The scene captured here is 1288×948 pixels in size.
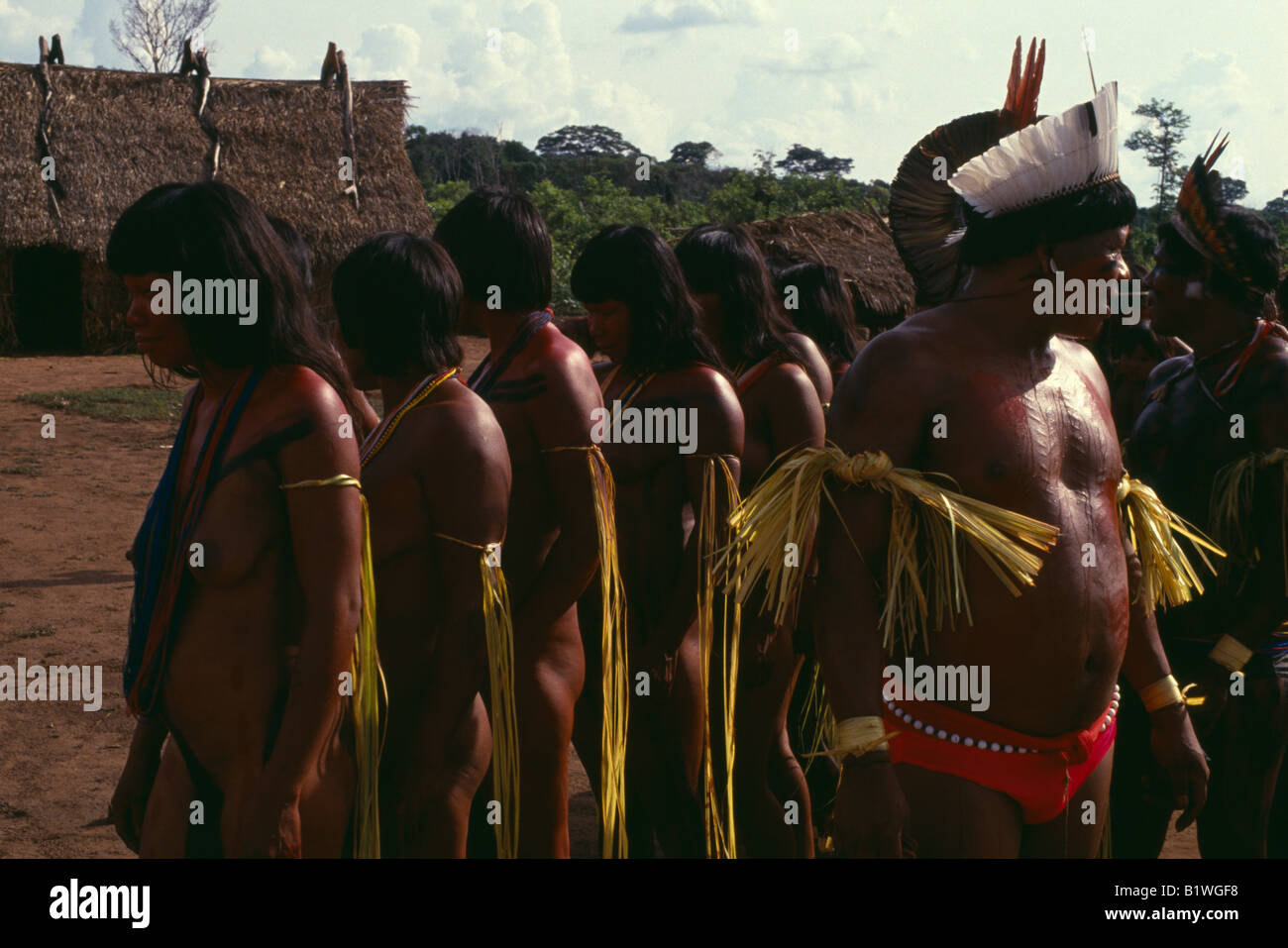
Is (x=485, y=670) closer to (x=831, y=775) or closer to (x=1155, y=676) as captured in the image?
(x=1155, y=676)

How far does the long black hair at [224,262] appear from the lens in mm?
2428

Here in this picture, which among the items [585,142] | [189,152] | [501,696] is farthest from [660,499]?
[585,142]

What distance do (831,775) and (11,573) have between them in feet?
19.6

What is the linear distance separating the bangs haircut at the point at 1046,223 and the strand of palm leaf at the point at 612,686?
3.78 feet

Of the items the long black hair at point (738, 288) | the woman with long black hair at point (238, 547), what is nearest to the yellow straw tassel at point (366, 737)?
the woman with long black hair at point (238, 547)

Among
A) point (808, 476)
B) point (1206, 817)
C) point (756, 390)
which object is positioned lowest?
point (1206, 817)

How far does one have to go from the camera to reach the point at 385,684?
283 centimetres

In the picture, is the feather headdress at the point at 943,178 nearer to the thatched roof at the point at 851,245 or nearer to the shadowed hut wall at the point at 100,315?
the thatched roof at the point at 851,245

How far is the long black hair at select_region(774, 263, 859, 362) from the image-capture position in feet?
18.1

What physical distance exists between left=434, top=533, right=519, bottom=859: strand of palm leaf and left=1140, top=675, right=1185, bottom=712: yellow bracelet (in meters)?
1.41

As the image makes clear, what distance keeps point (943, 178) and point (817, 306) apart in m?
2.63

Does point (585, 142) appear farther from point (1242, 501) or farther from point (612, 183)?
point (1242, 501)

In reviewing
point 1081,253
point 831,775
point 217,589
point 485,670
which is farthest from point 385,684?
point 831,775

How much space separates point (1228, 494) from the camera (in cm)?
398
